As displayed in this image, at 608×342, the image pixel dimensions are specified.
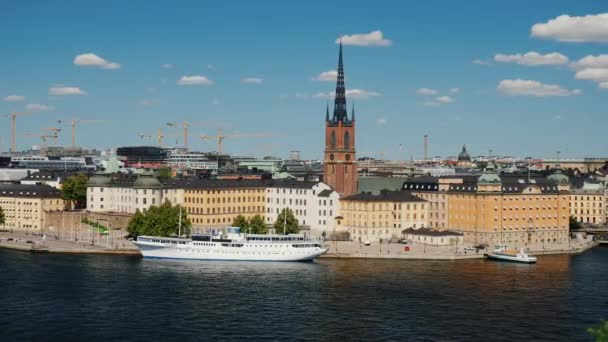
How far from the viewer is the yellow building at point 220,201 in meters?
130

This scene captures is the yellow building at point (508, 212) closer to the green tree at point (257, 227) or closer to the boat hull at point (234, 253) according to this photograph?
the boat hull at point (234, 253)

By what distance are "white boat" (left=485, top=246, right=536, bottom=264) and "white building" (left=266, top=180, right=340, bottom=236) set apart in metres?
24.4

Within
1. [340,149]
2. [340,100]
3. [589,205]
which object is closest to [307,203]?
[340,149]

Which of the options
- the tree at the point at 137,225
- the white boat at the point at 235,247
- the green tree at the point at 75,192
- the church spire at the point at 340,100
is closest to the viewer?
the white boat at the point at 235,247

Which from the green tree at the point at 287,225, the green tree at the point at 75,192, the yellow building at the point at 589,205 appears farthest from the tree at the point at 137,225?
the yellow building at the point at 589,205

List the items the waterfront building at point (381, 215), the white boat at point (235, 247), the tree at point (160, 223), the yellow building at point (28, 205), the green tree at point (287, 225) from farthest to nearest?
the yellow building at point (28, 205), the waterfront building at point (381, 215), the green tree at point (287, 225), the tree at point (160, 223), the white boat at point (235, 247)

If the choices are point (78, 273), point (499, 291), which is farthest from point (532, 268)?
point (78, 273)

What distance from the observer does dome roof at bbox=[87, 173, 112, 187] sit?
138 m

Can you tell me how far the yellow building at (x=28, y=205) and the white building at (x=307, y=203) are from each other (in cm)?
3192

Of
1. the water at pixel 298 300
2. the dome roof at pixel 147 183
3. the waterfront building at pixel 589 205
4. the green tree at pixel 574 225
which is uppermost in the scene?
the dome roof at pixel 147 183

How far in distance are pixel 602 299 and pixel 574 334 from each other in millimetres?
16059

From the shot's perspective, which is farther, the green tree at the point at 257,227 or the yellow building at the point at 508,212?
the yellow building at the point at 508,212

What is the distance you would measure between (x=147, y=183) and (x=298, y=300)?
6104 centimetres

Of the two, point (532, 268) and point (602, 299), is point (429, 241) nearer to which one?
point (532, 268)
